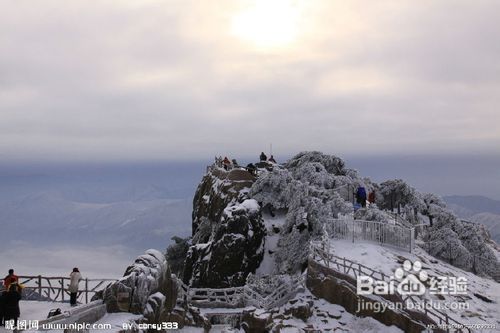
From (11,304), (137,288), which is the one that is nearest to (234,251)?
(137,288)

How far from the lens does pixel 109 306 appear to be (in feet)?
66.3

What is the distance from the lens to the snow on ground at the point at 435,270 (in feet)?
73.3

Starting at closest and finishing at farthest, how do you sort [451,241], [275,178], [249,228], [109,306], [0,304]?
[0,304], [109,306], [451,241], [249,228], [275,178]

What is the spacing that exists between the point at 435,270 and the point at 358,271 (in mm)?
6527

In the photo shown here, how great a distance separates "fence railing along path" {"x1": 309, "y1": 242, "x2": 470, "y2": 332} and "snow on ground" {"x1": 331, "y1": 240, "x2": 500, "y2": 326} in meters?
0.67

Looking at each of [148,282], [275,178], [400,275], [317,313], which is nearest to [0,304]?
[148,282]

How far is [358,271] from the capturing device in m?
24.4

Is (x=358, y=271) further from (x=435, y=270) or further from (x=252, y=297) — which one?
(x=252, y=297)

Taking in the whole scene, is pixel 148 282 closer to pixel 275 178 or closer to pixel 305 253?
pixel 305 253

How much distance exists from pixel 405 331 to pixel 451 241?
1529 cm

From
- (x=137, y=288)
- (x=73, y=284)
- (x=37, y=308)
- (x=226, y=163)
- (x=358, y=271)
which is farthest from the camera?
(x=226, y=163)

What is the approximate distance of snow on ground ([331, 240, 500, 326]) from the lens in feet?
73.3
